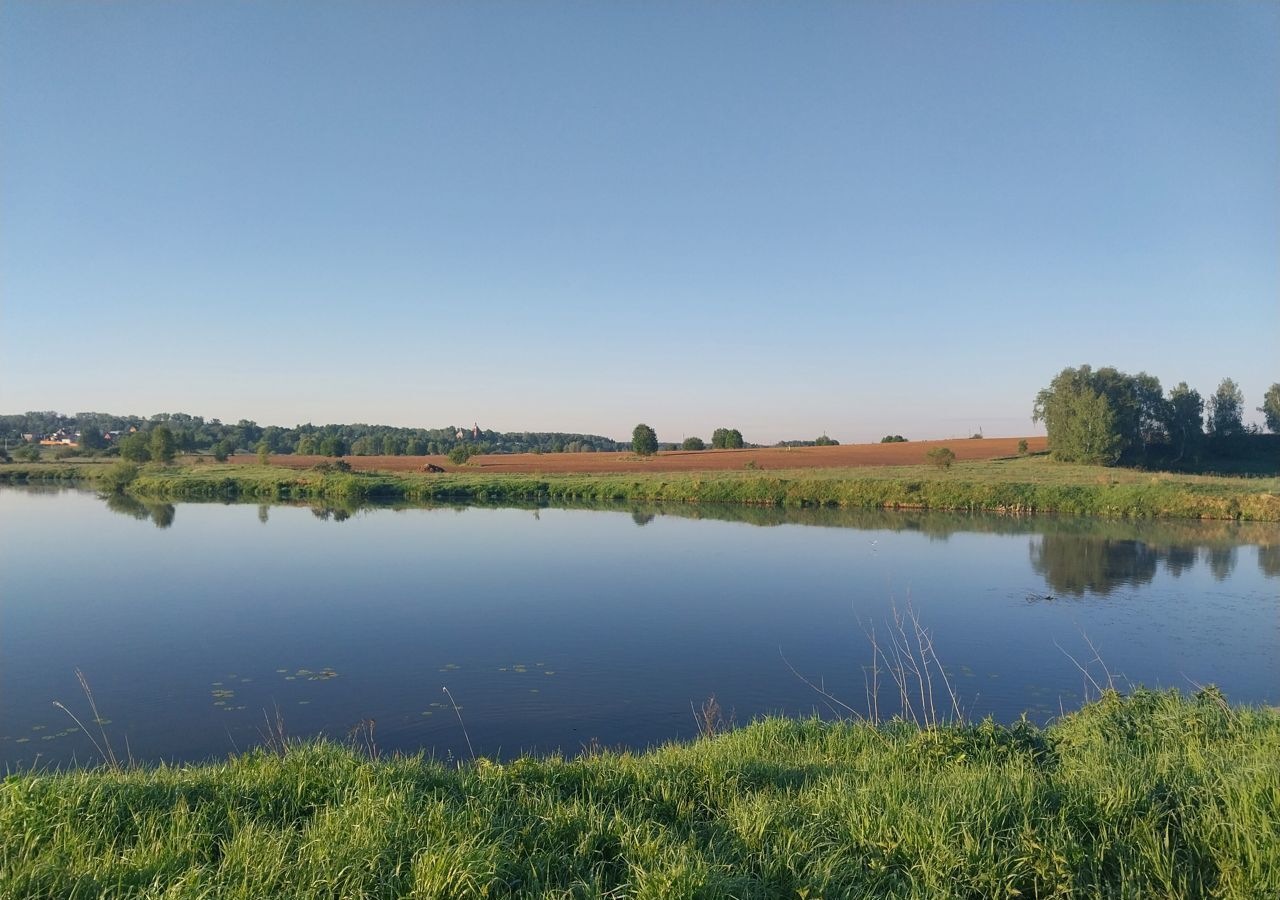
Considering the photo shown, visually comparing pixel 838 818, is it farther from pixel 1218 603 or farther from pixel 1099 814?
pixel 1218 603

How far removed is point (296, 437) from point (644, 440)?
2138 inches

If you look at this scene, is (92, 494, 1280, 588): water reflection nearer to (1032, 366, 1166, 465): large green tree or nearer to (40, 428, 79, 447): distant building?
(1032, 366, 1166, 465): large green tree

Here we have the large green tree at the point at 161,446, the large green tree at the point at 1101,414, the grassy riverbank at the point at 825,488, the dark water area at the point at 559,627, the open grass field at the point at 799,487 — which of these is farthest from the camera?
the large green tree at the point at 161,446

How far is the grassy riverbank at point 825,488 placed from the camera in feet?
114

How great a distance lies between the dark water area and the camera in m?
9.44

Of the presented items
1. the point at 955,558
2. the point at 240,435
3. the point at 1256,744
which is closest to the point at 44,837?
the point at 1256,744

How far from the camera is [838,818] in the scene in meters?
3.97

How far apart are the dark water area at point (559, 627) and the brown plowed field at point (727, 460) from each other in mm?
26990

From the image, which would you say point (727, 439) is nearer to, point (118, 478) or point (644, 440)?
point (644, 440)

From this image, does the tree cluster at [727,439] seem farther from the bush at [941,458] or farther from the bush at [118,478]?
the bush at [118,478]

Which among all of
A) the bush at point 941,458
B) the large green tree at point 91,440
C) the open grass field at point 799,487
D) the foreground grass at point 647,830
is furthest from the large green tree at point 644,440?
the foreground grass at point 647,830

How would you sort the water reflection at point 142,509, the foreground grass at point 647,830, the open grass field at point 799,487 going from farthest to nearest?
the open grass field at point 799,487, the water reflection at point 142,509, the foreground grass at point 647,830

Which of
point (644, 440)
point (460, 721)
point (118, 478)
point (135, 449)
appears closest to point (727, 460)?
point (644, 440)

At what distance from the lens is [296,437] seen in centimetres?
9975
